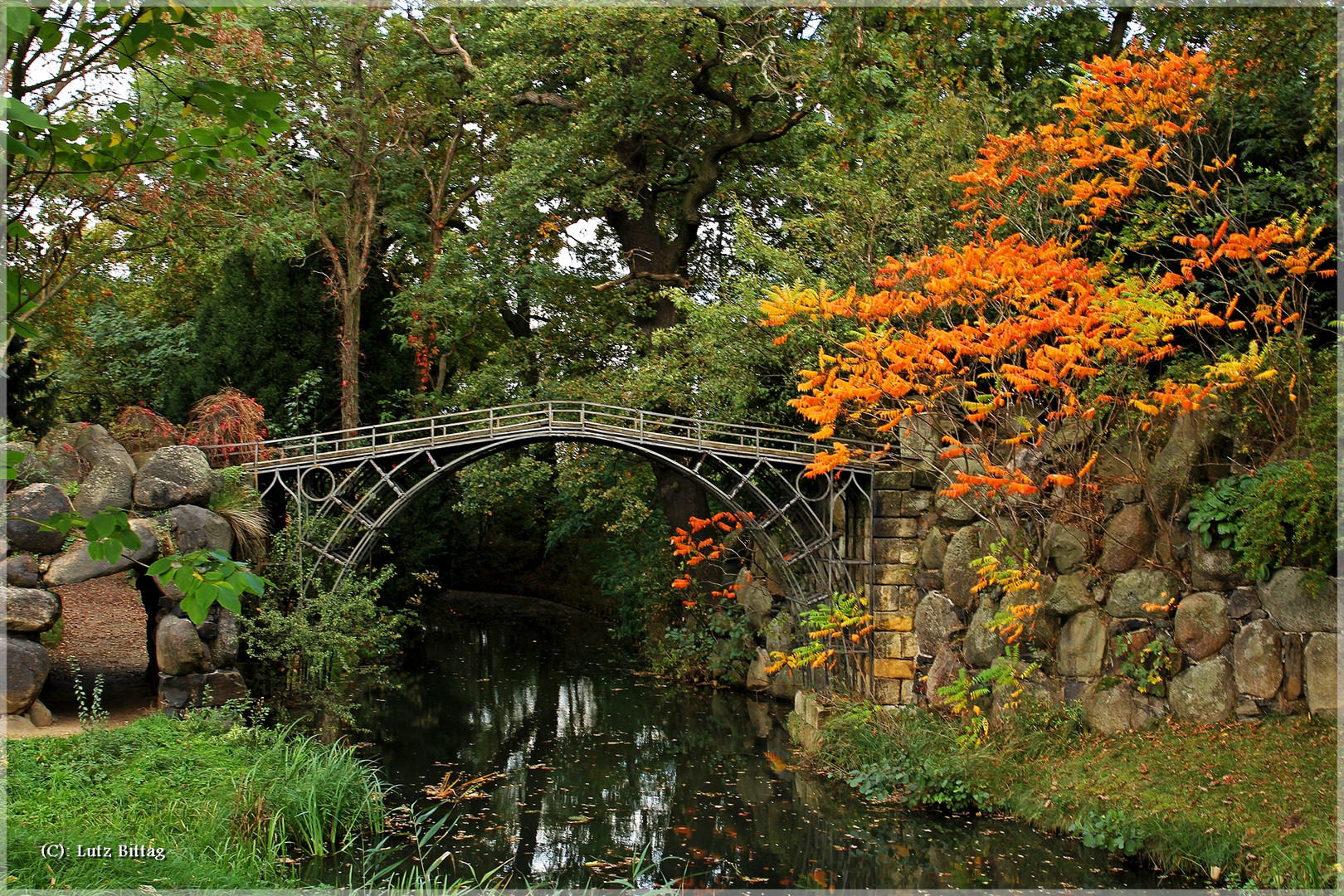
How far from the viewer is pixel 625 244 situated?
18.3 meters

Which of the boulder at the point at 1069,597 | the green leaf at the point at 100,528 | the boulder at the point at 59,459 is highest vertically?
the boulder at the point at 59,459

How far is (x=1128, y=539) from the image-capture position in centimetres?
1119

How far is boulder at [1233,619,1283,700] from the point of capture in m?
9.81

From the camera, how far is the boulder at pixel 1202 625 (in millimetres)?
10258

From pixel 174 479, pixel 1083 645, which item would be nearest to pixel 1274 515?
pixel 1083 645

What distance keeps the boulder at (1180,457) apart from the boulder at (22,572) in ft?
38.8

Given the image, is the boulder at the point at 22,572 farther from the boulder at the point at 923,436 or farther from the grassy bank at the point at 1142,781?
the boulder at the point at 923,436

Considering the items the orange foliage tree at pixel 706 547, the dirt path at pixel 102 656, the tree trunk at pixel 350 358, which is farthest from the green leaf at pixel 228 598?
the tree trunk at pixel 350 358

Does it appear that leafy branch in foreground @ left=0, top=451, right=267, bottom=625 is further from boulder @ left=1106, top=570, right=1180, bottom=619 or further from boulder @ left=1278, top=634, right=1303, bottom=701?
boulder @ left=1106, top=570, right=1180, bottom=619

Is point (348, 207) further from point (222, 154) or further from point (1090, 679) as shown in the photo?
A: point (222, 154)

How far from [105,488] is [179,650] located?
2179 mm

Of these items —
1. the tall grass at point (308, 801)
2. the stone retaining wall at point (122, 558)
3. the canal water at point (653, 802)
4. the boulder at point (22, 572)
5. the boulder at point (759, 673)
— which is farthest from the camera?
the boulder at point (759, 673)

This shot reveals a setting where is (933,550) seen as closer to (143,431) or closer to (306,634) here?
(306,634)

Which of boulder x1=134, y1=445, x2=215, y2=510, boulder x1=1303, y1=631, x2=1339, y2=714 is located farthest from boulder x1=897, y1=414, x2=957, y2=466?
boulder x1=134, y1=445, x2=215, y2=510
